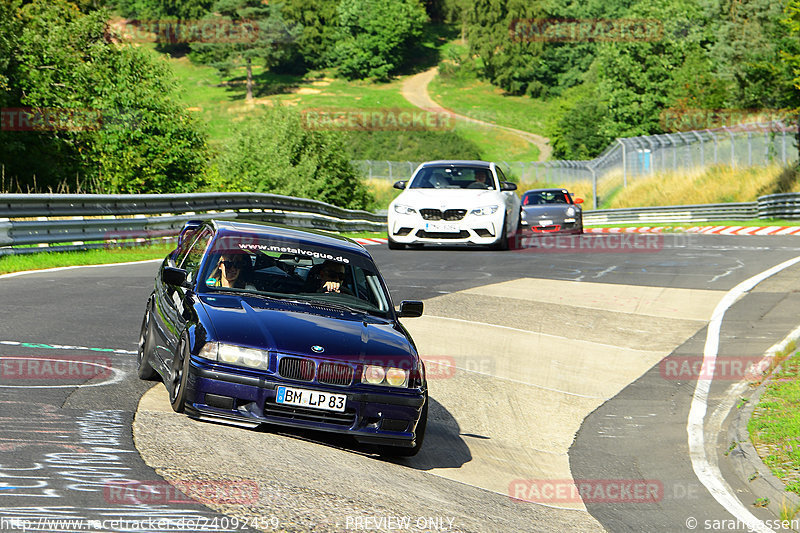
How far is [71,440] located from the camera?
6.19 m

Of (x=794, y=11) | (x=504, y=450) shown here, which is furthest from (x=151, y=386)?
(x=794, y=11)

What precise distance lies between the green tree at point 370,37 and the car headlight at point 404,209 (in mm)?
124965

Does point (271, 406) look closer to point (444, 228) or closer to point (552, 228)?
point (444, 228)

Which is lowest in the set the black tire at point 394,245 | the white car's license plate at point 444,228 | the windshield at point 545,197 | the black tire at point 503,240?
the windshield at point 545,197

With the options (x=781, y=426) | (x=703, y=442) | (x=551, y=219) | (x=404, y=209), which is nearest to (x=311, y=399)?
(x=703, y=442)

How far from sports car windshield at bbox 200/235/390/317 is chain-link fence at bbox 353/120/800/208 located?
127 feet

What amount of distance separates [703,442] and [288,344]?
13.1 feet

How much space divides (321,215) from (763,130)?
2380 cm

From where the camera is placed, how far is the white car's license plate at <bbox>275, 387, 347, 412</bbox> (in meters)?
6.60

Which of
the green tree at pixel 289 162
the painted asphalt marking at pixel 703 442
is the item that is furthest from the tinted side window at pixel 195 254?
the green tree at pixel 289 162

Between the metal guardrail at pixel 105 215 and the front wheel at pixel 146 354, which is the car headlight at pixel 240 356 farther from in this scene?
the metal guardrail at pixel 105 215

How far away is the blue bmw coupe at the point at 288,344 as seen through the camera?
662cm

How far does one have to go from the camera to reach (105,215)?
19469 mm

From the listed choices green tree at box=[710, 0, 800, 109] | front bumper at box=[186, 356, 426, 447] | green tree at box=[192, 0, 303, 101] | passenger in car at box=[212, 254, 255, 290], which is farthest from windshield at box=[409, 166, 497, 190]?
green tree at box=[192, 0, 303, 101]
